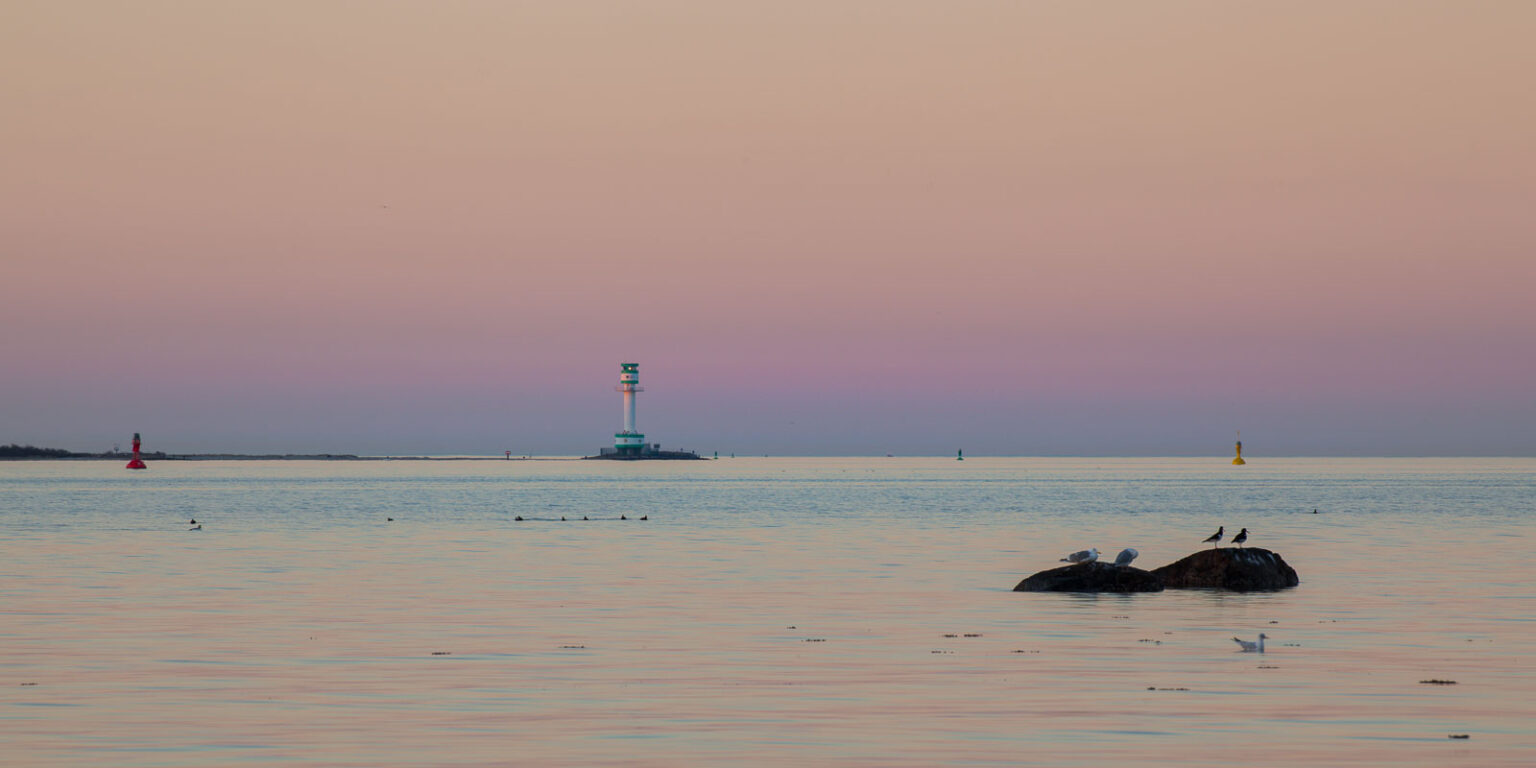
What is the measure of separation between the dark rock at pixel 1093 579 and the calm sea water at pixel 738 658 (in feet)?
2.11

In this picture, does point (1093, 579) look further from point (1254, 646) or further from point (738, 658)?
point (738, 658)

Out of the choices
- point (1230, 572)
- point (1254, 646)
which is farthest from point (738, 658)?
point (1230, 572)

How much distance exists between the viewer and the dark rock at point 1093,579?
40.5m

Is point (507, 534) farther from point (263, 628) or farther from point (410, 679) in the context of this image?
point (410, 679)

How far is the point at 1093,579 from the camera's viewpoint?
40656mm

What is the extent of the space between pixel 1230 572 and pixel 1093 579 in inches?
146

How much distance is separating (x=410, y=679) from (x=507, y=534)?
50300 millimetres

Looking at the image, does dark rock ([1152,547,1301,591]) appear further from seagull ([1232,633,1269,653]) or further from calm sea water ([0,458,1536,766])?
seagull ([1232,633,1269,653])

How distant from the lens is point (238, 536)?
72.7m

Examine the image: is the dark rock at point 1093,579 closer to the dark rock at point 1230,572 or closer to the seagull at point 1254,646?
the dark rock at point 1230,572

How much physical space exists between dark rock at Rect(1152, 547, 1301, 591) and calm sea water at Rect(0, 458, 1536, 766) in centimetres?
95

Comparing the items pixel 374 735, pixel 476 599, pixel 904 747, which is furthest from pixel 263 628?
pixel 904 747

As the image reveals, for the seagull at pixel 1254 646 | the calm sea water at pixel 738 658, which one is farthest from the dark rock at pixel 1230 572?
the seagull at pixel 1254 646

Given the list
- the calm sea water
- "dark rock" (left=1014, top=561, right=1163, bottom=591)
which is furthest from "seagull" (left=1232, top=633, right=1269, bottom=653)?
"dark rock" (left=1014, top=561, right=1163, bottom=591)
